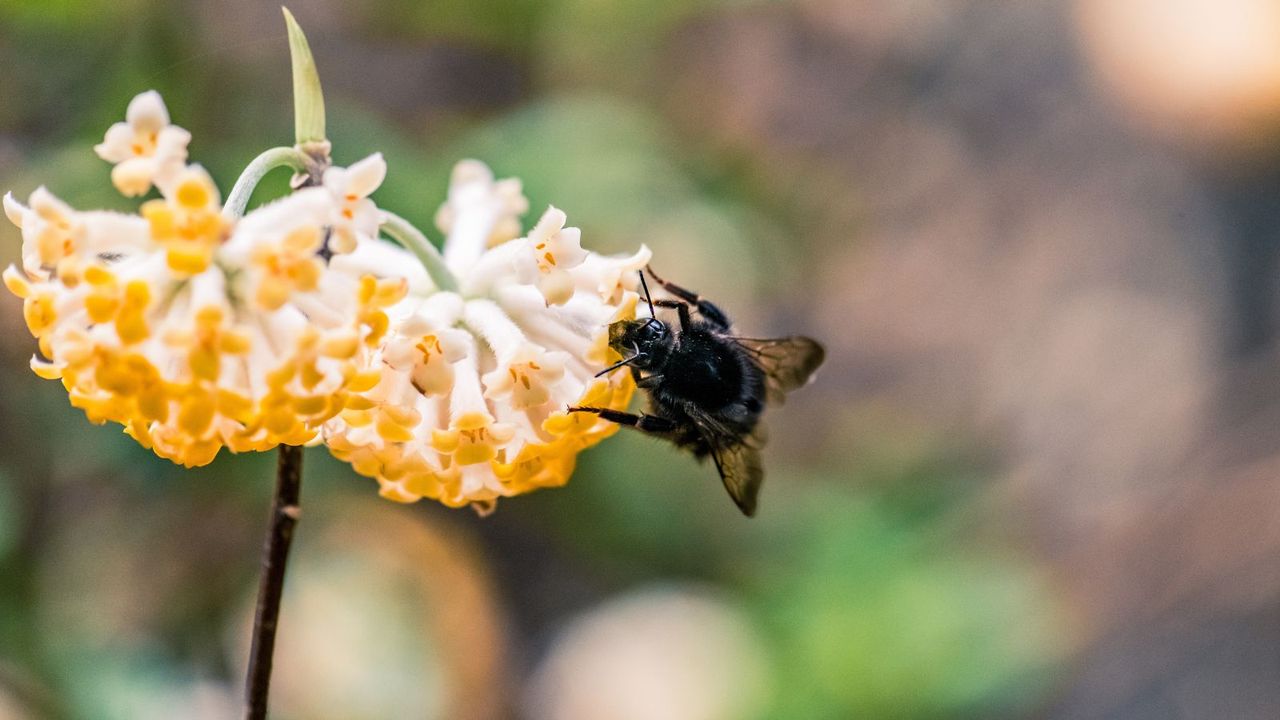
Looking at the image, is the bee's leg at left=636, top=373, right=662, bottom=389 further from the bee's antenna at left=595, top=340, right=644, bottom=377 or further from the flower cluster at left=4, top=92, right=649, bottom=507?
the flower cluster at left=4, top=92, right=649, bottom=507

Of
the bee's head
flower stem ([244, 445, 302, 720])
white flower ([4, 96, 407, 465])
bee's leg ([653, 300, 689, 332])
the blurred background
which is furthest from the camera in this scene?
the blurred background

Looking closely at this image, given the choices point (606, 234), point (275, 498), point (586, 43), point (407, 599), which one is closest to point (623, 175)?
point (606, 234)

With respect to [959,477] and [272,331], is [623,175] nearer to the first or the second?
[959,477]

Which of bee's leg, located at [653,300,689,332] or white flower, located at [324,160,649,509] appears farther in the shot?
bee's leg, located at [653,300,689,332]

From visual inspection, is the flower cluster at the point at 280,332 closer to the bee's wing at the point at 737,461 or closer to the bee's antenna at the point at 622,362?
the bee's antenna at the point at 622,362

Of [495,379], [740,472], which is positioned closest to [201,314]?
[495,379]

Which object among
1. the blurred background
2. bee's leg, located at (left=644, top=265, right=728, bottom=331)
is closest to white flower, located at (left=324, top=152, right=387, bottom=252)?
bee's leg, located at (left=644, top=265, right=728, bottom=331)

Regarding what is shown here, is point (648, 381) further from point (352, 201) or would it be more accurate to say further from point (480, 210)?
point (352, 201)

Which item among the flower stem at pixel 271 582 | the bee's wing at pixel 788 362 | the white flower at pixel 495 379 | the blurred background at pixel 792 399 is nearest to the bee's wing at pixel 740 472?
the bee's wing at pixel 788 362
